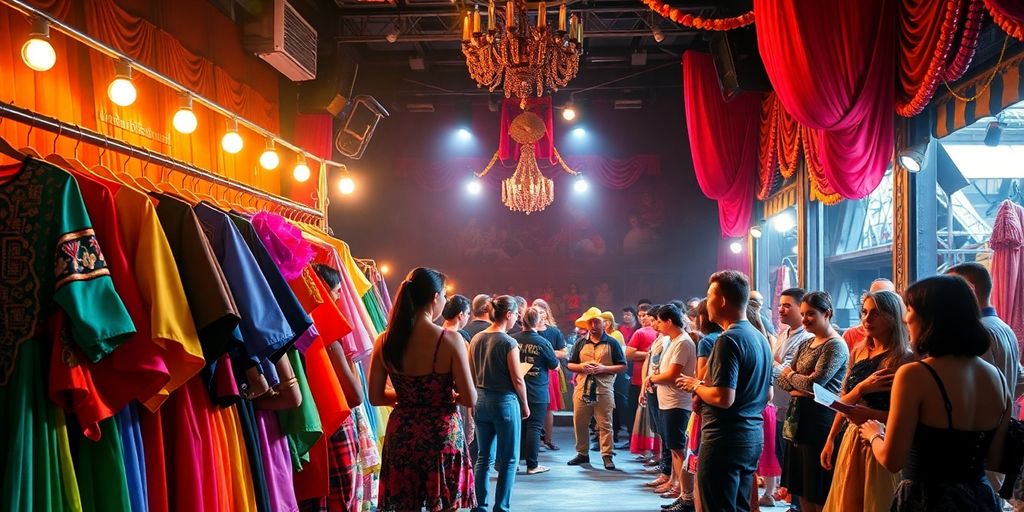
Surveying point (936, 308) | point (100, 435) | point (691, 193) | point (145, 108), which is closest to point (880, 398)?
point (936, 308)

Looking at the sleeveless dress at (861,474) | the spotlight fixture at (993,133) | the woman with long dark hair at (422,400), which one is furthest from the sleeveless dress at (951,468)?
the spotlight fixture at (993,133)

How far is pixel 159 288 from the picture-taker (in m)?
1.96

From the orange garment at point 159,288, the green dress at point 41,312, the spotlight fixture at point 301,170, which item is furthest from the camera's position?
the spotlight fixture at point 301,170

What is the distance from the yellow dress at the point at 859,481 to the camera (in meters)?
3.14

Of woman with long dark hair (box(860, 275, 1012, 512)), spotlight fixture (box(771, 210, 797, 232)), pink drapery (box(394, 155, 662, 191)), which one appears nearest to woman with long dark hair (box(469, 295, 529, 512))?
woman with long dark hair (box(860, 275, 1012, 512))

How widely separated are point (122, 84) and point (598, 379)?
550 centimetres

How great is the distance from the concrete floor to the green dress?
443cm

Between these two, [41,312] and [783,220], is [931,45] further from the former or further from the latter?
[783,220]

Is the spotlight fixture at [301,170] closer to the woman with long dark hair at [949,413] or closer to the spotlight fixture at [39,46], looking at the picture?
the spotlight fixture at [39,46]

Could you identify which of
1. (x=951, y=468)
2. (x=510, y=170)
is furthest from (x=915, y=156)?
(x=510, y=170)

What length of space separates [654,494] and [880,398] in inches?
145

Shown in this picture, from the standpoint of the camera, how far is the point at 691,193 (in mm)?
14969

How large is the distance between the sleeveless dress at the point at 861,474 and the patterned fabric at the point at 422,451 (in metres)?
1.61

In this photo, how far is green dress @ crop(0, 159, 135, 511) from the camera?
170 centimetres
